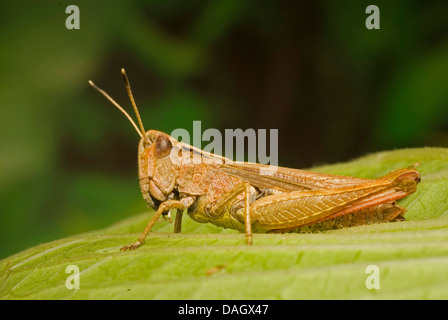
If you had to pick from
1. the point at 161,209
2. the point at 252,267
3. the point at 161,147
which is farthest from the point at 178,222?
the point at 252,267

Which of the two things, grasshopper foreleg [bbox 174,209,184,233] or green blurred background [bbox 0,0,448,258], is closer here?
grasshopper foreleg [bbox 174,209,184,233]

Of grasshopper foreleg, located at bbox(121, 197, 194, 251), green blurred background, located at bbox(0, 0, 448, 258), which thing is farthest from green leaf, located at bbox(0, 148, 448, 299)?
green blurred background, located at bbox(0, 0, 448, 258)

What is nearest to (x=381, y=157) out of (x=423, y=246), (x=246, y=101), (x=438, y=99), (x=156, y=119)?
(x=438, y=99)

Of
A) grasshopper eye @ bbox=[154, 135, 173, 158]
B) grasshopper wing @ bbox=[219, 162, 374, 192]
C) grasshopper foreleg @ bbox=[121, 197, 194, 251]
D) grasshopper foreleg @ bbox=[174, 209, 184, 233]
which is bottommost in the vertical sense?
grasshopper foreleg @ bbox=[174, 209, 184, 233]

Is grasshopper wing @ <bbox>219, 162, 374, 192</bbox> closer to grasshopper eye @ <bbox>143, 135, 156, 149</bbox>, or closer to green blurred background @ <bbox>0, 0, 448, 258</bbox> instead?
grasshopper eye @ <bbox>143, 135, 156, 149</bbox>

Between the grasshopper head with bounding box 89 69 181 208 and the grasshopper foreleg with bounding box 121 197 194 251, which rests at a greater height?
the grasshopper head with bounding box 89 69 181 208

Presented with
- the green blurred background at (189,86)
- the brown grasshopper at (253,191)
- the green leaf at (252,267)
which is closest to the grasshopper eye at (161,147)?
the brown grasshopper at (253,191)

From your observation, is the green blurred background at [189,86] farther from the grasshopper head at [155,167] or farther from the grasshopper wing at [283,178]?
the grasshopper wing at [283,178]
